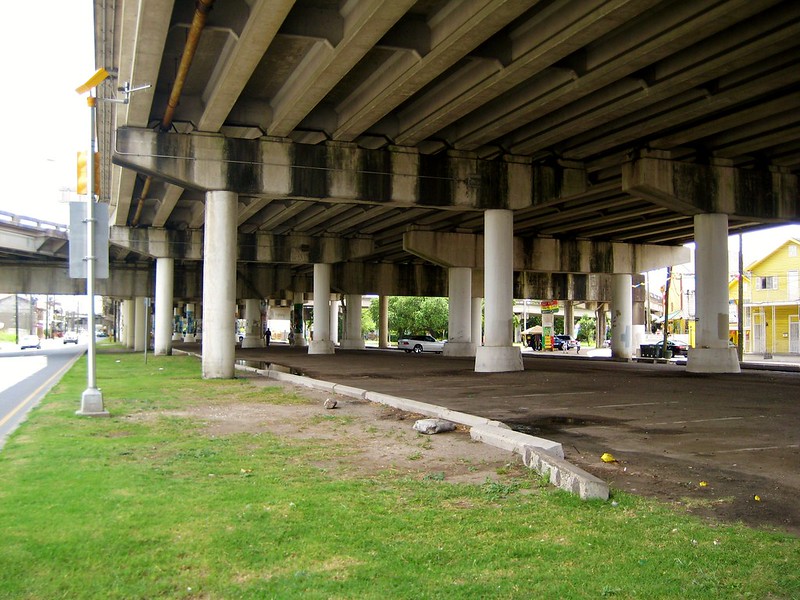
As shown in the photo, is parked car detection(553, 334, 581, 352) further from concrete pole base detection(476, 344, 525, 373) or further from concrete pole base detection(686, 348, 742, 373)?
concrete pole base detection(476, 344, 525, 373)

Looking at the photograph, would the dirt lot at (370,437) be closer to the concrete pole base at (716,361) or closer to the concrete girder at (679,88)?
the concrete girder at (679,88)

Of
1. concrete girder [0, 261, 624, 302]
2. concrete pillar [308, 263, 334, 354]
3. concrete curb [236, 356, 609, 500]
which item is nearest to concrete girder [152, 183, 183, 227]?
concrete pillar [308, 263, 334, 354]

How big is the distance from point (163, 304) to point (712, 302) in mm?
32152

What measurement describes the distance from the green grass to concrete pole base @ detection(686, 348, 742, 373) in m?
19.8

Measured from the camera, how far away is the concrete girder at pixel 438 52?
553 inches

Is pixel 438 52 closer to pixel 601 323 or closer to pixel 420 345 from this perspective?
pixel 420 345

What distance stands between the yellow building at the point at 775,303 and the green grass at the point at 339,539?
182 feet

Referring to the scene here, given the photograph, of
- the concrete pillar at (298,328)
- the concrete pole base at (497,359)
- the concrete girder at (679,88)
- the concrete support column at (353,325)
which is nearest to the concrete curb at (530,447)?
the concrete girder at (679,88)

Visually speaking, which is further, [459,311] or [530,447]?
[459,311]

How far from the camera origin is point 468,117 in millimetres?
22250

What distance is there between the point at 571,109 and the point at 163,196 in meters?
21.3

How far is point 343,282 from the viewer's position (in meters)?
54.9

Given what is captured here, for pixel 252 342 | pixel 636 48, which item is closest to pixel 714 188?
pixel 636 48

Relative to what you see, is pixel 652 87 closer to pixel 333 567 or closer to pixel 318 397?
pixel 318 397
